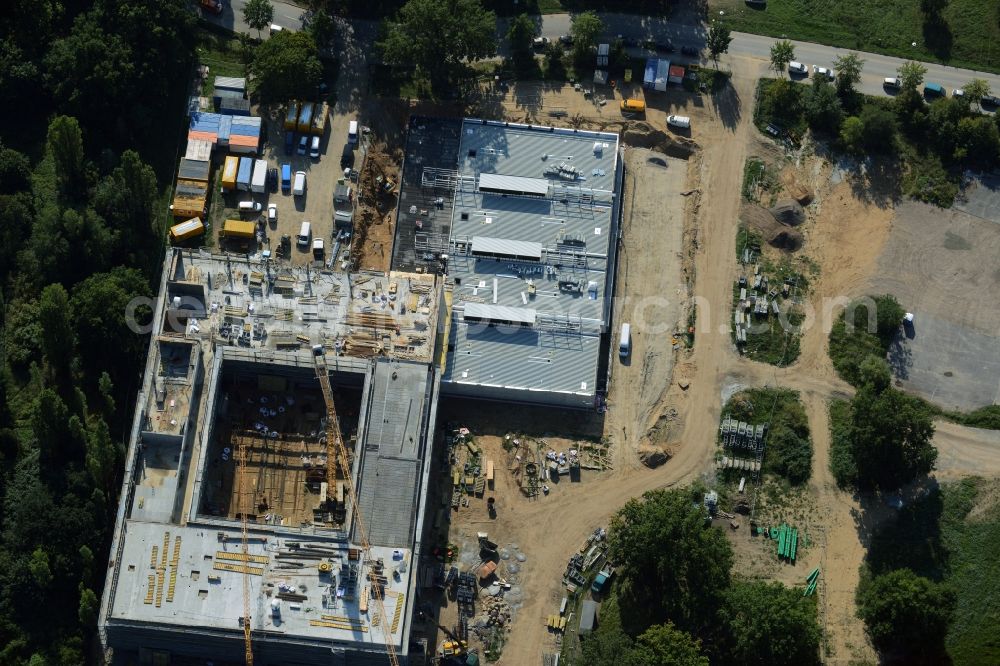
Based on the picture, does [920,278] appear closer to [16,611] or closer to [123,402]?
[123,402]

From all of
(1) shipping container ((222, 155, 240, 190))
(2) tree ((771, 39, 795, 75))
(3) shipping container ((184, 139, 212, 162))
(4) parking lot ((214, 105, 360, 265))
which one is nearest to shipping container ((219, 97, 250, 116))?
(4) parking lot ((214, 105, 360, 265))

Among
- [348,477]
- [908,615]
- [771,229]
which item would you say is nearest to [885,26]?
[771,229]

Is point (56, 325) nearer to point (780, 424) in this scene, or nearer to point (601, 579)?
point (601, 579)

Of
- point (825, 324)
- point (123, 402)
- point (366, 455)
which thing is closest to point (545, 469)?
point (366, 455)

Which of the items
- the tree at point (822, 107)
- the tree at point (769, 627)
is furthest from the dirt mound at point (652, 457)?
the tree at point (822, 107)

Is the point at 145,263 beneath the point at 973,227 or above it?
beneath

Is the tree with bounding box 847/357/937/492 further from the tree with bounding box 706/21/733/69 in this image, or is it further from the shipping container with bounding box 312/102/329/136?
the shipping container with bounding box 312/102/329/136

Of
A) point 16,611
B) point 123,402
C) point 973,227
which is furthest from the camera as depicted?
point 973,227
